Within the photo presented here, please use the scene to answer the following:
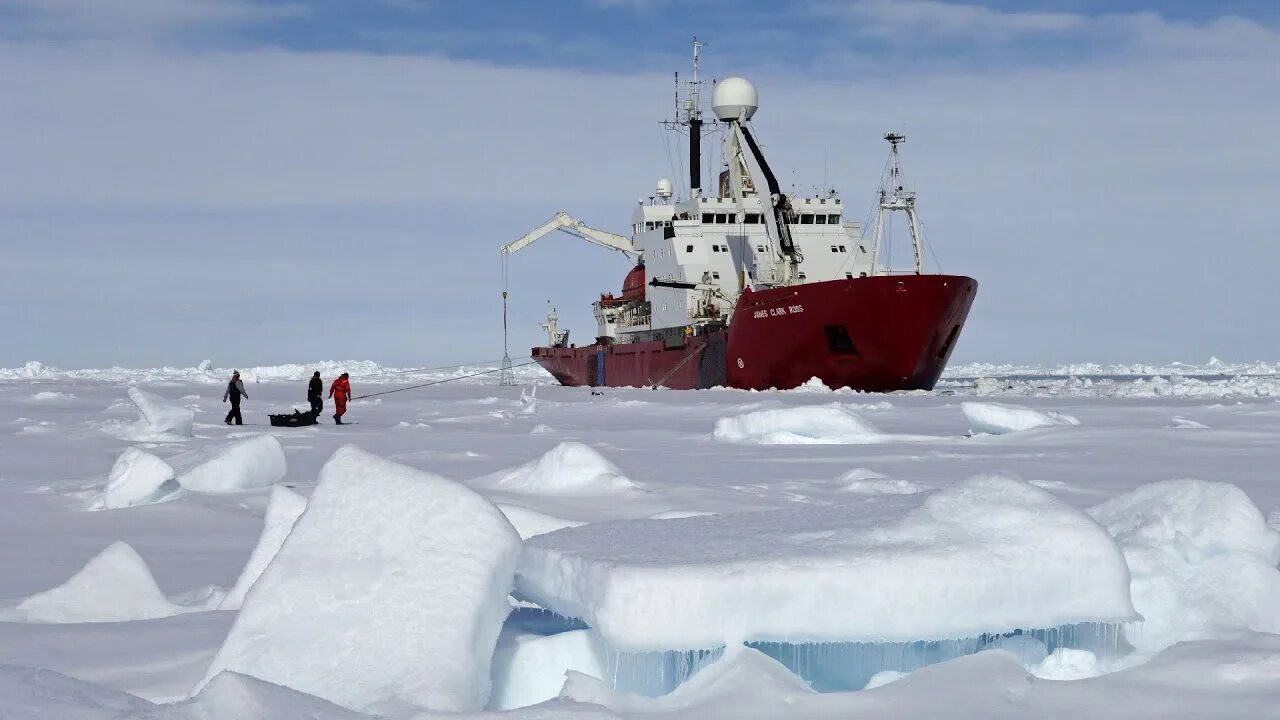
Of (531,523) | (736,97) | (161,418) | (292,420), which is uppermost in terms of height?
(736,97)

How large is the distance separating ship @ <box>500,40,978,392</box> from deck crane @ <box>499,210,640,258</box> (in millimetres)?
55

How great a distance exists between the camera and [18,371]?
104 metres

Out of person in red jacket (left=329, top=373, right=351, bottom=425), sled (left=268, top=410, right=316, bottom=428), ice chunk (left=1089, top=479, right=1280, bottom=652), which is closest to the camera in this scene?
ice chunk (left=1089, top=479, right=1280, bottom=652)

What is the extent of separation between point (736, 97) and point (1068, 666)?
34.4 metres

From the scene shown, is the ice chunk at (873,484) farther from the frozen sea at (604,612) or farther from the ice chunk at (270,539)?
the ice chunk at (270,539)

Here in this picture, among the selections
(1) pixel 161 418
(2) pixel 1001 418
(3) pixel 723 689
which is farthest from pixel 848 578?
(1) pixel 161 418

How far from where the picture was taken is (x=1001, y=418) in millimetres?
14055

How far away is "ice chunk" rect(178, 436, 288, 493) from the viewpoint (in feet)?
27.8

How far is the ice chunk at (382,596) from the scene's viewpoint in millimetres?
3211

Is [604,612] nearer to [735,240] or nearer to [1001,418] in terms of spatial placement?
[1001,418]

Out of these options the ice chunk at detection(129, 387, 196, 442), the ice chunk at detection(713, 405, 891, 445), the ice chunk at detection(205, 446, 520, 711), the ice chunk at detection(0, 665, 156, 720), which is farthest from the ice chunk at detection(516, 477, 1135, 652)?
the ice chunk at detection(129, 387, 196, 442)

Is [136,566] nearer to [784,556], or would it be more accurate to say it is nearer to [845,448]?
[784,556]

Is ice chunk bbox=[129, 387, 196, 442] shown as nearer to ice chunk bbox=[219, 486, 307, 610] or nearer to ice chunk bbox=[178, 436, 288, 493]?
ice chunk bbox=[178, 436, 288, 493]

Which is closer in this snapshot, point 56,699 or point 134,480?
point 56,699
